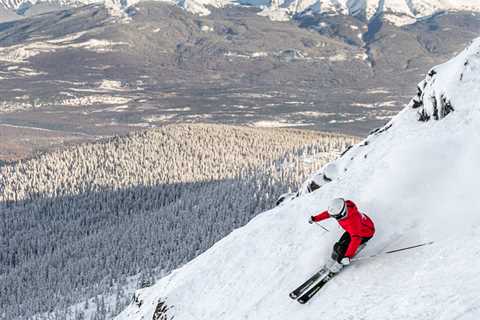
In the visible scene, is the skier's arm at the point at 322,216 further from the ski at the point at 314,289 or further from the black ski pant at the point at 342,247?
the ski at the point at 314,289

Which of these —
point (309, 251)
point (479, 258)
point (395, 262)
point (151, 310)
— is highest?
point (479, 258)

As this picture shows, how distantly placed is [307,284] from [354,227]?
4003 mm

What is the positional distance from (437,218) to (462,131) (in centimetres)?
610

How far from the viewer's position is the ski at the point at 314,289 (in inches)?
952

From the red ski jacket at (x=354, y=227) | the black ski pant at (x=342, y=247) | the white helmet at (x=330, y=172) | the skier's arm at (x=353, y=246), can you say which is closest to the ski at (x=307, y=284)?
the black ski pant at (x=342, y=247)

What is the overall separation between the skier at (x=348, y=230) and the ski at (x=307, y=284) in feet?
1.45

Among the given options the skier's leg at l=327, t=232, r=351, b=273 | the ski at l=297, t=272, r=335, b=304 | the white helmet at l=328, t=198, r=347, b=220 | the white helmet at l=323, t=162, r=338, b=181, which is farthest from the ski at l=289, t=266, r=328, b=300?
the white helmet at l=323, t=162, r=338, b=181

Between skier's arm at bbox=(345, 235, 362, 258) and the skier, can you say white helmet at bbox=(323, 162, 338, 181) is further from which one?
skier's arm at bbox=(345, 235, 362, 258)

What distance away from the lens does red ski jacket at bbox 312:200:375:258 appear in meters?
22.7

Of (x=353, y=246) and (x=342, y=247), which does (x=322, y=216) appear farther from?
(x=353, y=246)

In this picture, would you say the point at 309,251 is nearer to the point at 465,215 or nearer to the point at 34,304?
the point at 465,215

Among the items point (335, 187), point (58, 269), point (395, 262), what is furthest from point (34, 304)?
point (395, 262)

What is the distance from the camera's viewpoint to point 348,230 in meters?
23.1

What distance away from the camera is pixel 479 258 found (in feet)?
65.8
